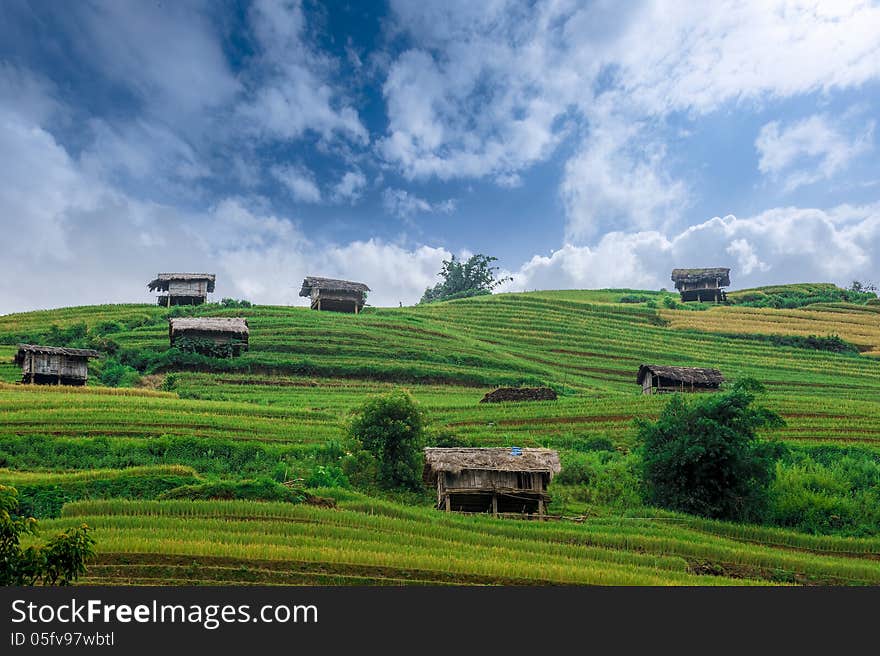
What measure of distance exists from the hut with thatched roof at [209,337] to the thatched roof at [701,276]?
234ft

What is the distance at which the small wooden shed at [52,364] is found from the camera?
1981 inches

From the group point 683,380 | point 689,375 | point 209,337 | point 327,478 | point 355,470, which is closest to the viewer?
point 327,478

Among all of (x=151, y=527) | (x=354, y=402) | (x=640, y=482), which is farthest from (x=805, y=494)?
(x=354, y=402)

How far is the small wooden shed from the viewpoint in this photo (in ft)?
165

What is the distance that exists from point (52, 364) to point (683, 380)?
47891 mm

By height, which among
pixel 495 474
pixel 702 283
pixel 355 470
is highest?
pixel 702 283

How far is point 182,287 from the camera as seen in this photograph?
289 feet

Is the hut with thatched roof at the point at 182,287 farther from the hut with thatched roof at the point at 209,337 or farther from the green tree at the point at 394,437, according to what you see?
the green tree at the point at 394,437

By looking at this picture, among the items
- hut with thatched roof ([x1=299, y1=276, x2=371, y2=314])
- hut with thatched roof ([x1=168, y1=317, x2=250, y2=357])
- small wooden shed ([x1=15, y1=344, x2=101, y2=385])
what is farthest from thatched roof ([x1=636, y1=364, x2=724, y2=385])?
small wooden shed ([x1=15, y1=344, x2=101, y2=385])

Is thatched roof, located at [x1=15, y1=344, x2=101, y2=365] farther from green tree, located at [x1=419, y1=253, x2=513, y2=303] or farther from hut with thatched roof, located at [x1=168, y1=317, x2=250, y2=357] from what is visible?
green tree, located at [x1=419, y1=253, x2=513, y2=303]

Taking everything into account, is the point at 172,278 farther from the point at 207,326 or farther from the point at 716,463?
the point at 716,463

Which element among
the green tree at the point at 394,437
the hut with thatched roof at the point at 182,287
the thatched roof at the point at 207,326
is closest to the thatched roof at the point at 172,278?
the hut with thatched roof at the point at 182,287

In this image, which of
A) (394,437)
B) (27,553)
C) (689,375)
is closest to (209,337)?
(394,437)

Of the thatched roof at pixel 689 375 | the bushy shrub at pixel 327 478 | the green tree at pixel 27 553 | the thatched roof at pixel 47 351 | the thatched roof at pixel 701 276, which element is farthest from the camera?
the thatched roof at pixel 701 276
